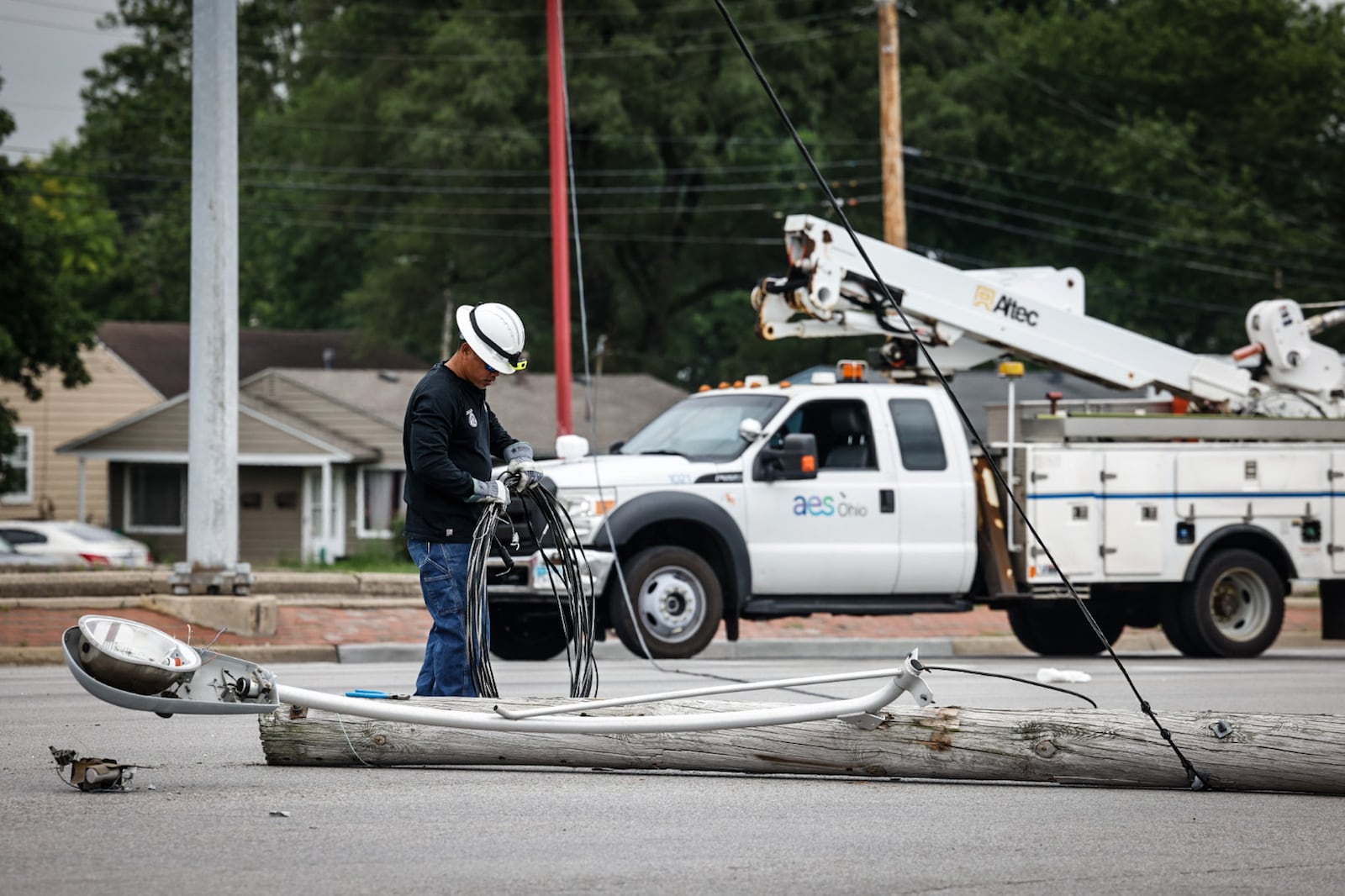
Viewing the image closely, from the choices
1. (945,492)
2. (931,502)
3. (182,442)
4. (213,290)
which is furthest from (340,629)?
(182,442)

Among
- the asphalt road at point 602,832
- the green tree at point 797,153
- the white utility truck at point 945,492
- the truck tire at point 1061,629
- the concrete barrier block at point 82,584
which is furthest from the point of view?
the green tree at point 797,153

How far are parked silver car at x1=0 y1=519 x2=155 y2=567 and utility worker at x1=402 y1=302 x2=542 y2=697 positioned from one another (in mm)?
24676

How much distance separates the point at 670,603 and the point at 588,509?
38.0 inches

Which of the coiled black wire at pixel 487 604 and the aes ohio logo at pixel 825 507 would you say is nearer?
the coiled black wire at pixel 487 604

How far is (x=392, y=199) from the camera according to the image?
48.8 m

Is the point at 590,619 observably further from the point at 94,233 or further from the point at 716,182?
the point at 94,233

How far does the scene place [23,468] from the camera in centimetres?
4475

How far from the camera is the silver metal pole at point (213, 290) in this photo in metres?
14.8

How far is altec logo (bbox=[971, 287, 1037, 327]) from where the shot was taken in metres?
16.0

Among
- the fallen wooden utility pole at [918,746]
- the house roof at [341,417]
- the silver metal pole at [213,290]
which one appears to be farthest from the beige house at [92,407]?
the fallen wooden utility pole at [918,746]

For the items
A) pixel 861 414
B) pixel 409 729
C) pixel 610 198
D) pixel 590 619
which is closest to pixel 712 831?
pixel 409 729

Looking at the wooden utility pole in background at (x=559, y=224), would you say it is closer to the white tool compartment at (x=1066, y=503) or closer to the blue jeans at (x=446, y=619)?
the white tool compartment at (x=1066, y=503)

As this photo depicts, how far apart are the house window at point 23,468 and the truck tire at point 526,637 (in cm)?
3309

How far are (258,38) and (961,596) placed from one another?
6374 centimetres
